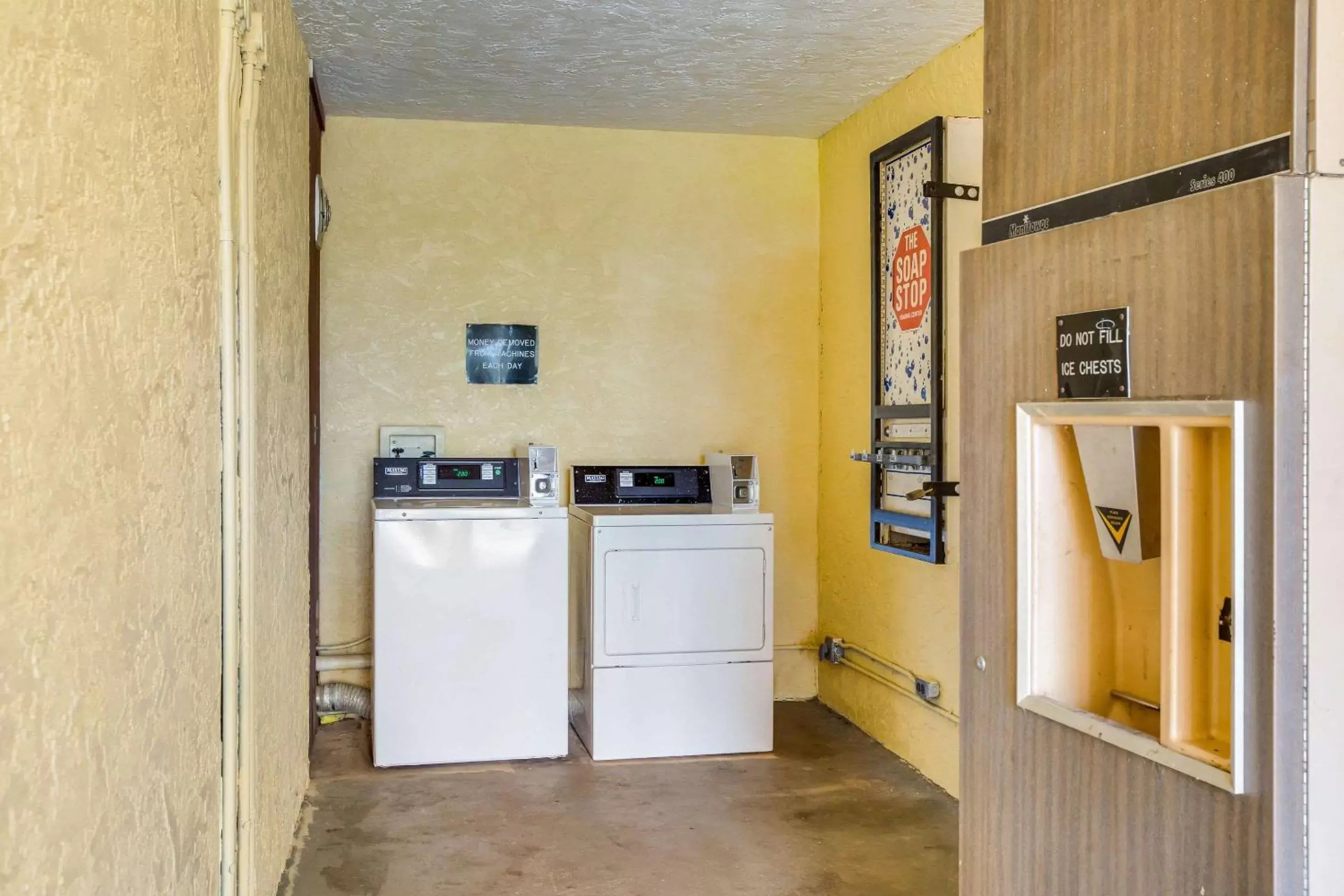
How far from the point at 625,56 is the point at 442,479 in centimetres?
169

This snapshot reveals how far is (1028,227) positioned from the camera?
4.74ft

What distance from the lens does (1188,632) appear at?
1.18 metres

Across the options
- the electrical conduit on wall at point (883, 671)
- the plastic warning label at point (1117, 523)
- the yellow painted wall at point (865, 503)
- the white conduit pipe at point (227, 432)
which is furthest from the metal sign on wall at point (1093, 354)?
the electrical conduit on wall at point (883, 671)

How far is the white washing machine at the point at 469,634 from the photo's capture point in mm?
3598

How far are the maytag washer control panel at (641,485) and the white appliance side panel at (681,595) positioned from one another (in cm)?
50

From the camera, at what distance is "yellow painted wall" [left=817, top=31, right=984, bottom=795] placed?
3439 mm

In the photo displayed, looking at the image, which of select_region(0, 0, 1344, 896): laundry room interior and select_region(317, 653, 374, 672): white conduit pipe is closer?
select_region(0, 0, 1344, 896): laundry room interior

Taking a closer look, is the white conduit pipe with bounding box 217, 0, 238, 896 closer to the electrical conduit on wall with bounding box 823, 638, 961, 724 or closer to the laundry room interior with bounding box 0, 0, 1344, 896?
the laundry room interior with bounding box 0, 0, 1344, 896

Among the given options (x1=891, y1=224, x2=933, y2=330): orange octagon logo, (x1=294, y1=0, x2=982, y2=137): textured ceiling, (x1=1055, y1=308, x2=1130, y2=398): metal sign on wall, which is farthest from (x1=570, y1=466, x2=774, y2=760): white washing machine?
(x1=1055, y1=308, x2=1130, y2=398): metal sign on wall

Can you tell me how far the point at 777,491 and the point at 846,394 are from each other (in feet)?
1.76

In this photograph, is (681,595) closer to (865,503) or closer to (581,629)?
(581,629)

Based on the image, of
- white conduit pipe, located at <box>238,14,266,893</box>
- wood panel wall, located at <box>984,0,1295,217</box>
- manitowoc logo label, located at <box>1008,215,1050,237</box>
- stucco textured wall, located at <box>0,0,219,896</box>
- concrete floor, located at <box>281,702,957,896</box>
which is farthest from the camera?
concrete floor, located at <box>281,702,957,896</box>

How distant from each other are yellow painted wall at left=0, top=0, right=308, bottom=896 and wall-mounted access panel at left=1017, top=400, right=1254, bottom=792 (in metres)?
1.13

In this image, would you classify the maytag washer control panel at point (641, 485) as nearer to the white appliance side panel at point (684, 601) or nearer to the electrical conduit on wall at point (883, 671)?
the white appliance side panel at point (684, 601)
